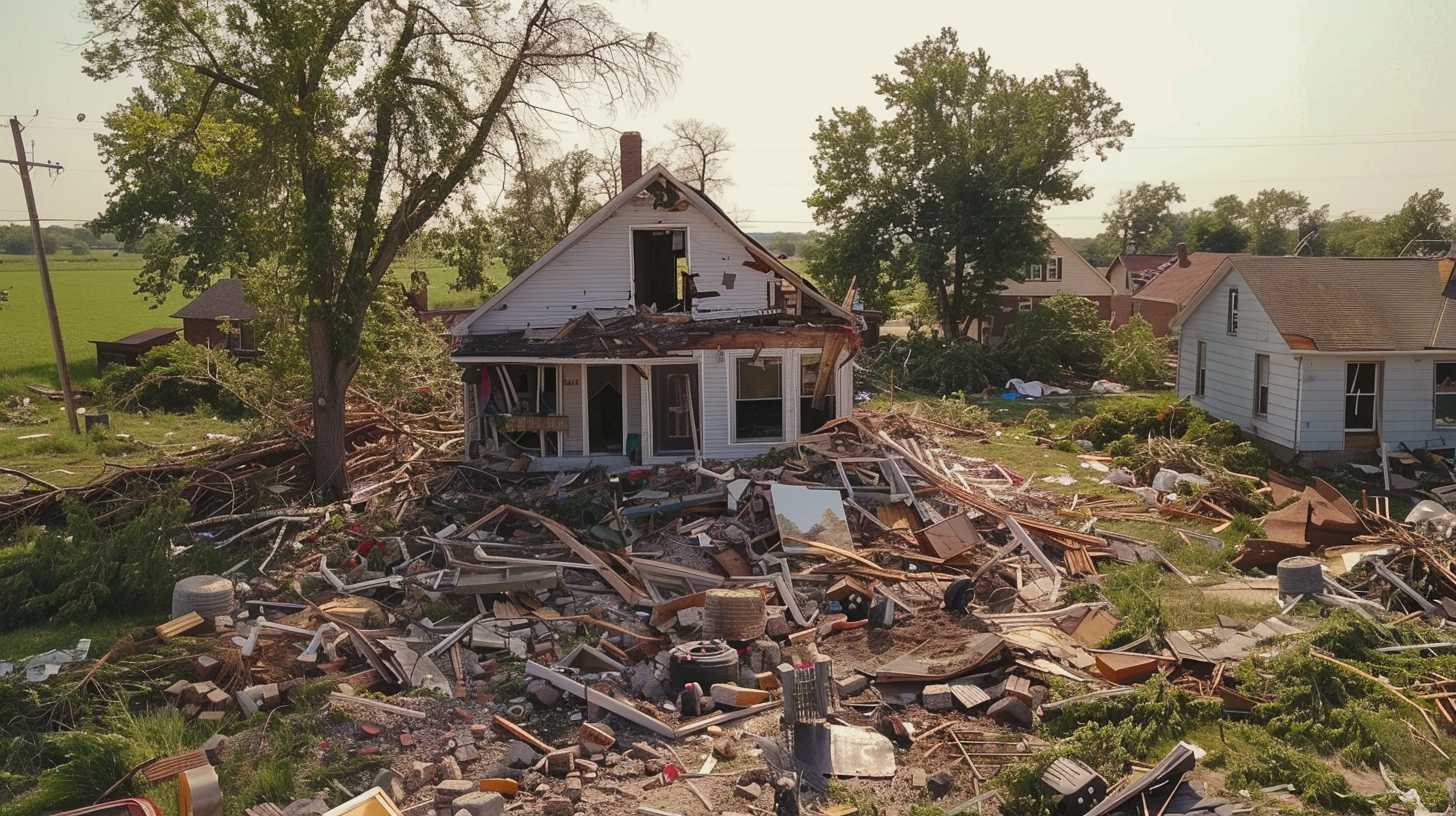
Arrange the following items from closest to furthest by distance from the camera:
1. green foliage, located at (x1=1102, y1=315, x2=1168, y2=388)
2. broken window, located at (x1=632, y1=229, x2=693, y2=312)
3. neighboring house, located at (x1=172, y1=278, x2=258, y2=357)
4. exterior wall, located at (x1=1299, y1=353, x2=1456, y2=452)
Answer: broken window, located at (x1=632, y1=229, x2=693, y2=312) → exterior wall, located at (x1=1299, y1=353, x2=1456, y2=452) → green foliage, located at (x1=1102, y1=315, x2=1168, y2=388) → neighboring house, located at (x1=172, y1=278, x2=258, y2=357)

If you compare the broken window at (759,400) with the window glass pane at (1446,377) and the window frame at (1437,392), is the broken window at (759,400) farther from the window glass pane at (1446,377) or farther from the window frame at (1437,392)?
the window glass pane at (1446,377)

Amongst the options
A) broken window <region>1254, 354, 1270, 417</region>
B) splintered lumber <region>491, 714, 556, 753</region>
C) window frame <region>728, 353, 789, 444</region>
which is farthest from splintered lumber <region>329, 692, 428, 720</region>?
broken window <region>1254, 354, 1270, 417</region>

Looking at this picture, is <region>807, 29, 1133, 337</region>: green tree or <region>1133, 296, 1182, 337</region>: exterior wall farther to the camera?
<region>1133, 296, 1182, 337</region>: exterior wall

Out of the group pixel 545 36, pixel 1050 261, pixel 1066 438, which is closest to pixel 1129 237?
pixel 1050 261

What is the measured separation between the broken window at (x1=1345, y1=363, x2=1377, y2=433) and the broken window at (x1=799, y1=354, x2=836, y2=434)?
11.4 meters

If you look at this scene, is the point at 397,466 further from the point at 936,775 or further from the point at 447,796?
the point at 936,775

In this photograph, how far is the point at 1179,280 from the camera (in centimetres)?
5056

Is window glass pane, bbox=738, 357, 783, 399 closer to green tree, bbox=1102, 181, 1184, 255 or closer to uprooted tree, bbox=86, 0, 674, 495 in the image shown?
uprooted tree, bbox=86, 0, 674, 495

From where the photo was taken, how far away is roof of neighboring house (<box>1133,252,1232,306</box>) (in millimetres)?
48509

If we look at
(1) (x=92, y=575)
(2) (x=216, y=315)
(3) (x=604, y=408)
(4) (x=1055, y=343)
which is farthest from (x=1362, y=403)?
(2) (x=216, y=315)

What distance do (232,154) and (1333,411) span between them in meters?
23.0

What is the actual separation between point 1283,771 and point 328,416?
17.0 m

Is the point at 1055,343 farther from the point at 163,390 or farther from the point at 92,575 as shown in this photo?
the point at 92,575

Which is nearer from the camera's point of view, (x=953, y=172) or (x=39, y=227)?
(x=39, y=227)
